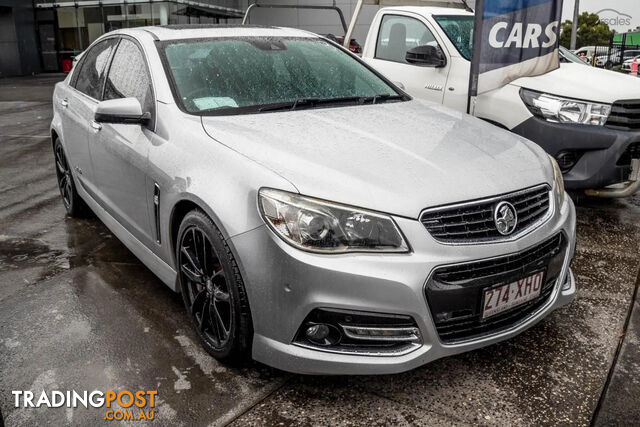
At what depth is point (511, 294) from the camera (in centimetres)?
243

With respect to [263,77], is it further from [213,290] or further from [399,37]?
[399,37]

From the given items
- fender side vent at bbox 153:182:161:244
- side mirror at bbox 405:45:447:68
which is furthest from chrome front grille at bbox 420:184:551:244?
side mirror at bbox 405:45:447:68

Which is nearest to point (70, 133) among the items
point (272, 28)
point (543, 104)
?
point (272, 28)

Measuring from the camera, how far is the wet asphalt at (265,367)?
2.43 meters

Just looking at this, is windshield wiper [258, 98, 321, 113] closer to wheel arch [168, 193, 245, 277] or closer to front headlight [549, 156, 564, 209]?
wheel arch [168, 193, 245, 277]

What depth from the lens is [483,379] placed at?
2658 mm

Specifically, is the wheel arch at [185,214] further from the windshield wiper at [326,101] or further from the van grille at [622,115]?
the van grille at [622,115]

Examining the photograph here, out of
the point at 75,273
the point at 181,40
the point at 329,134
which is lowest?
the point at 75,273

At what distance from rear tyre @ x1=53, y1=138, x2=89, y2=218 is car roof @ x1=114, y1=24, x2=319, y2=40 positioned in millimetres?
1309

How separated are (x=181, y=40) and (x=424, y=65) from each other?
272 cm

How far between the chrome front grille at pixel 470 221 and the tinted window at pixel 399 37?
367 centimetres

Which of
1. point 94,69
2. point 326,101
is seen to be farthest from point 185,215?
point 94,69

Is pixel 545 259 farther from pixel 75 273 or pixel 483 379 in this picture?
pixel 75 273

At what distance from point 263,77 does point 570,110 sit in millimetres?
2603
